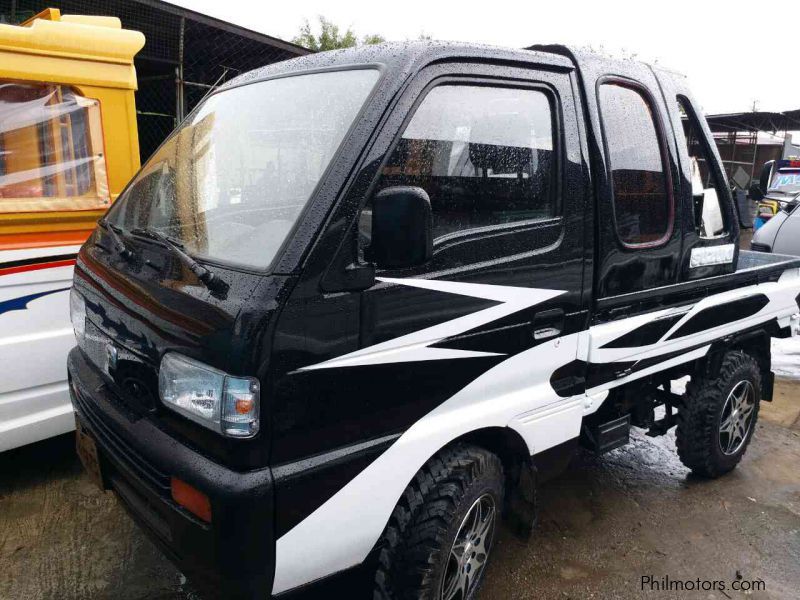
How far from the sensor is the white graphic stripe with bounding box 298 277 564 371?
185 cm

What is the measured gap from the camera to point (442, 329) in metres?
2.03

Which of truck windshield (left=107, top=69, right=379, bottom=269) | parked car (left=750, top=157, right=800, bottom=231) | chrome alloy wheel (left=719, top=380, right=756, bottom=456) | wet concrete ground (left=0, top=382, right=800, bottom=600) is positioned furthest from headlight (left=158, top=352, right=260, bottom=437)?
parked car (left=750, top=157, right=800, bottom=231)

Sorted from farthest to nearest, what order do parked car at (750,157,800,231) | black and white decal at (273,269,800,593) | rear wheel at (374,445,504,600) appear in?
parked car at (750,157,800,231), rear wheel at (374,445,504,600), black and white decal at (273,269,800,593)

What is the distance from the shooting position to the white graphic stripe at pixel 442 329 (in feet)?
A: 6.07

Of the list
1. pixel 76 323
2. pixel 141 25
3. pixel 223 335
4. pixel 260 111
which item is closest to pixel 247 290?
pixel 223 335

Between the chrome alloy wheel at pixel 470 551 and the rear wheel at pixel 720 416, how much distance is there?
1620mm

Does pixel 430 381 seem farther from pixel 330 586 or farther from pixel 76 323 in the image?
pixel 76 323

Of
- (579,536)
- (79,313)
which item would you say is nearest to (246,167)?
(79,313)

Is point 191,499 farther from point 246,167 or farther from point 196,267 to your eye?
point 246,167

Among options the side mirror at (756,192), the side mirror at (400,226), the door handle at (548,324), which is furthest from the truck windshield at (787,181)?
the side mirror at (400,226)

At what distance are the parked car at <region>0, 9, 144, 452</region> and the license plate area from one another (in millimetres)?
925

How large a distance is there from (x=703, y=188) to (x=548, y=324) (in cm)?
137

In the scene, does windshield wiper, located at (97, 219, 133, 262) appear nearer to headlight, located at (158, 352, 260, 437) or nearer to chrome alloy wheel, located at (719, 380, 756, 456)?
headlight, located at (158, 352, 260, 437)

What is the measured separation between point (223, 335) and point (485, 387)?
0.99 meters
